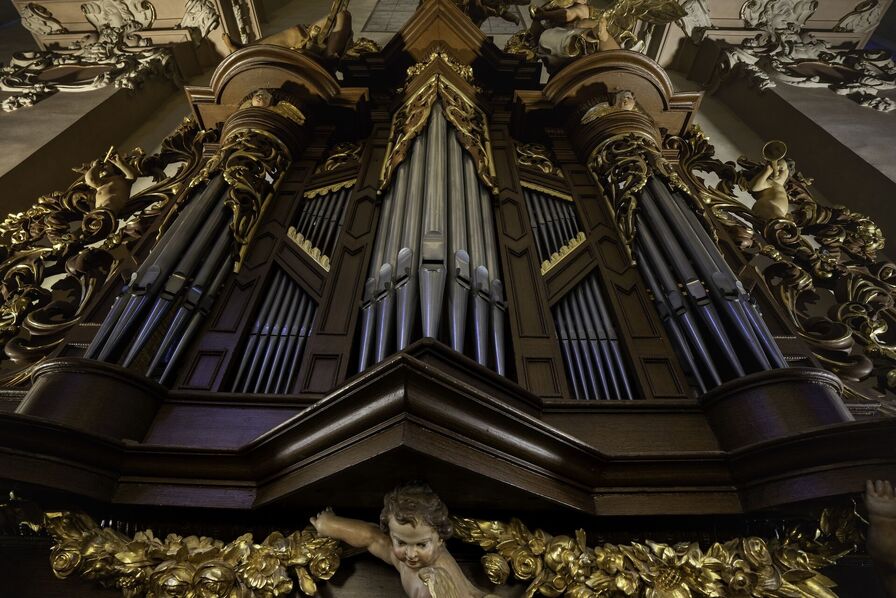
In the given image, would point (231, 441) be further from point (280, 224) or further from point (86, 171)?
point (86, 171)

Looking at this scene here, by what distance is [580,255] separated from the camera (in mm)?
3340

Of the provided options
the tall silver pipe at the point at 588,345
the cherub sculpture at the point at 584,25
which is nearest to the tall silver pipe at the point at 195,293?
the tall silver pipe at the point at 588,345

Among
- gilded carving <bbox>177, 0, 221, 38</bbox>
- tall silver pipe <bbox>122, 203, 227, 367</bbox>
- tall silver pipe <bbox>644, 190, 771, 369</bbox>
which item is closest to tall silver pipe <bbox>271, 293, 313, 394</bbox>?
tall silver pipe <bbox>122, 203, 227, 367</bbox>

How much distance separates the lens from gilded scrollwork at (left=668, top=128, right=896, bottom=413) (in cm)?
289

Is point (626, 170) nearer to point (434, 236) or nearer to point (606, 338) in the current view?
point (606, 338)

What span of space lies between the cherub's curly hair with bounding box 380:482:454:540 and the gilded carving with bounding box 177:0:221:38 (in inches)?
294

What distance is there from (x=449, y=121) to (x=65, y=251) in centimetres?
271

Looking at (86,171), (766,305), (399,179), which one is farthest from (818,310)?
(86,171)

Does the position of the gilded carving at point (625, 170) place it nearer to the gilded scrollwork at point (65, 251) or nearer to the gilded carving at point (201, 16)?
the gilded scrollwork at point (65, 251)

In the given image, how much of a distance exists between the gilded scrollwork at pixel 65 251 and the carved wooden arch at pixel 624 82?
9.83 feet

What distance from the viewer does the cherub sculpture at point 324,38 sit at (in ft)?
17.1

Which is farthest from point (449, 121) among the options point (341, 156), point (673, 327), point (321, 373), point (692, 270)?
point (321, 373)

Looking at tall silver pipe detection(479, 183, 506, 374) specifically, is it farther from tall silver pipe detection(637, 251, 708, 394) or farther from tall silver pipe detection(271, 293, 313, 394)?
tall silver pipe detection(271, 293, 313, 394)

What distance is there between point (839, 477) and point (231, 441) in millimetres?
2034
